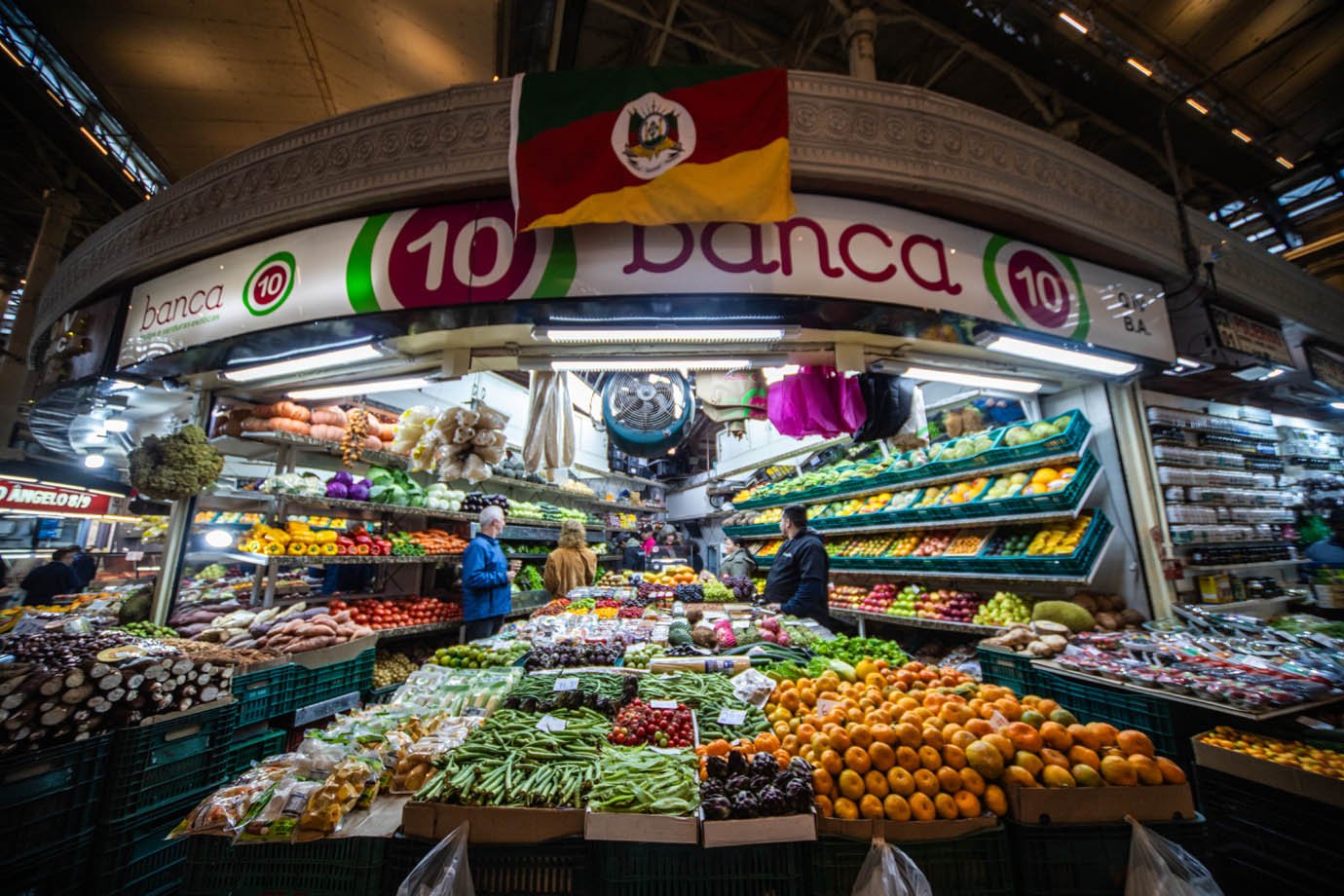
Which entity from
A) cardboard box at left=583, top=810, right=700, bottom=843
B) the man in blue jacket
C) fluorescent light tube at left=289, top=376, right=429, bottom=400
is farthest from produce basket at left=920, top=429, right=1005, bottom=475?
fluorescent light tube at left=289, top=376, right=429, bottom=400

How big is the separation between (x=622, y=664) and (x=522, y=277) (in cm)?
268

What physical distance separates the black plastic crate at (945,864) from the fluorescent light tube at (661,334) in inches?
104

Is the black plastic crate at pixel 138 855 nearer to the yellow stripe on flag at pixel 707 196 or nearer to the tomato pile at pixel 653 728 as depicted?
the tomato pile at pixel 653 728

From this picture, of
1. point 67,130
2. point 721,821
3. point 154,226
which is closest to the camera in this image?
point 721,821

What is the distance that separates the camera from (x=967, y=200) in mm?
3104

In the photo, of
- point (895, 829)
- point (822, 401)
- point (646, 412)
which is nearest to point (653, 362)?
point (646, 412)

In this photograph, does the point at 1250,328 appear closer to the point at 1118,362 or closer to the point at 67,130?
the point at 1118,362

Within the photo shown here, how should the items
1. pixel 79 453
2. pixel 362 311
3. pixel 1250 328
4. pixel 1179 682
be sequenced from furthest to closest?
1. pixel 79 453
2. pixel 1250 328
3. pixel 362 311
4. pixel 1179 682

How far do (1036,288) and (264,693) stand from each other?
6.20 m

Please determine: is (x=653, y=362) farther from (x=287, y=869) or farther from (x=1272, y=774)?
(x=1272, y=774)

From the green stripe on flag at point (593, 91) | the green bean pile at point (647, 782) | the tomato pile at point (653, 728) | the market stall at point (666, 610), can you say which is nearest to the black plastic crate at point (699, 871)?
the market stall at point (666, 610)

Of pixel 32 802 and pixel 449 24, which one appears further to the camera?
pixel 449 24

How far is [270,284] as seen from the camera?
131 inches

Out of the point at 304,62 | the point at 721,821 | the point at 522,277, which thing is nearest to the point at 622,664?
the point at 721,821
